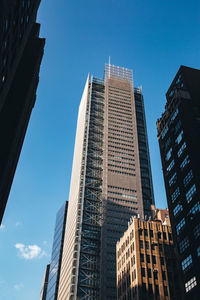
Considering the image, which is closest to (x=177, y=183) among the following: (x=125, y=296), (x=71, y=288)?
(x=125, y=296)

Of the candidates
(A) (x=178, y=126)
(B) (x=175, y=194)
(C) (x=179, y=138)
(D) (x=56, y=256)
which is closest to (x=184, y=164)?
(B) (x=175, y=194)

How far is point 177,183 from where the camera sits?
6638cm

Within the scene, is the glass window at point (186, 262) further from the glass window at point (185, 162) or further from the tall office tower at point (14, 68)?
the tall office tower at point (14, 68)

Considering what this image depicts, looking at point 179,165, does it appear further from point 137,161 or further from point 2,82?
point 137,161

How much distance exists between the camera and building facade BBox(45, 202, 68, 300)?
15988 cm

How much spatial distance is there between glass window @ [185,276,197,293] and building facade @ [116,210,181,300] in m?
28.4

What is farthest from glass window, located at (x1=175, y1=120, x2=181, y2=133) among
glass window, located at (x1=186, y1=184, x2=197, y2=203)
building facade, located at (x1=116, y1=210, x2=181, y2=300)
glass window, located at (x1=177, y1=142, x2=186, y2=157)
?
building facade, located at (x1=116, y1=210, x2=181, y2=300)

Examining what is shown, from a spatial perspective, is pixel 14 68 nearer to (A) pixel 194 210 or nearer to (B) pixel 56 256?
(A) pixel 194 210

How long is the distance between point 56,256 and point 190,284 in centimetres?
13262

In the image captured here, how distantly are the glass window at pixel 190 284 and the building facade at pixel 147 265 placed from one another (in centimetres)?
2835

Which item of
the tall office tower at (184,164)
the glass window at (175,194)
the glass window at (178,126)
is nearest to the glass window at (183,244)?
the tall office tower at (184,164)

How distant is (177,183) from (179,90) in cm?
2563

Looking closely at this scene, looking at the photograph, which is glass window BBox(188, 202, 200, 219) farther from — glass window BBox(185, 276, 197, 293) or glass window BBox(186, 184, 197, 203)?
glass window BBox(185, 276, 197, 293)

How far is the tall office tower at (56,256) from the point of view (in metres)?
160
